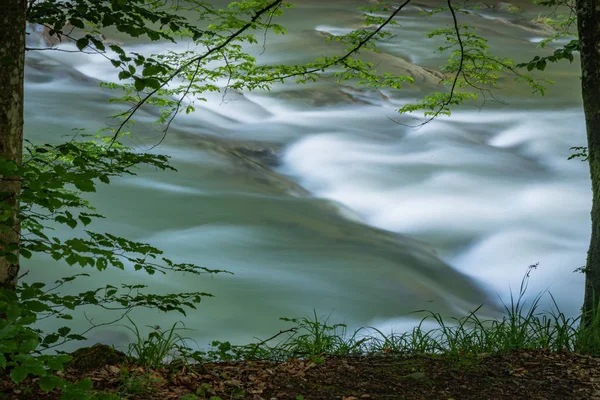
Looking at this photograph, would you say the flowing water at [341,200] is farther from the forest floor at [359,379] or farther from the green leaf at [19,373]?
the green leaf at [19,373]

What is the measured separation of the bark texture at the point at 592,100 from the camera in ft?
14.6

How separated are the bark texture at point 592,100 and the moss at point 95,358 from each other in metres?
3.18


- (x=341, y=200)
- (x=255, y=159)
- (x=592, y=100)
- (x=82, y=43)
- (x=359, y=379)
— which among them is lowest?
(x=359, y=379)

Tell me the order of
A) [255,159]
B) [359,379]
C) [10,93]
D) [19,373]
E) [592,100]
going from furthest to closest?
[255,159]
[592,100]
[359,379]
[10,93]
[19,373]

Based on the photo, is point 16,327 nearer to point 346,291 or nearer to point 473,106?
point 346,291

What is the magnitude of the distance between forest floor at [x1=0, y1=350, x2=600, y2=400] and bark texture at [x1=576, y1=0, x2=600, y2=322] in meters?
0.66

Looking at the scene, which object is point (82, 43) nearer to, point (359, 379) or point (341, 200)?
point (359, 379)

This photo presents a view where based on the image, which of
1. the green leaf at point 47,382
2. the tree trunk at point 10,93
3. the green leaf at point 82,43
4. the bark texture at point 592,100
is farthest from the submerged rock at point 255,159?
the green leaf at point 47,382

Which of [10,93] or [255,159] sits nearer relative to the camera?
[10,93]

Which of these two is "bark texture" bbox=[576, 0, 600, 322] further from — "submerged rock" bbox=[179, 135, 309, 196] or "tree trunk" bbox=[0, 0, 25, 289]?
"submerged rock" bbox=[179, 135, 309, 196]

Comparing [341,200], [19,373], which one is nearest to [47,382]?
[19,373]

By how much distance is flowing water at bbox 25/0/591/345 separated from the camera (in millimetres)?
8156

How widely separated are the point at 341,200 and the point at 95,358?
8380 millimetres

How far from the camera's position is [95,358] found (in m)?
3.70
